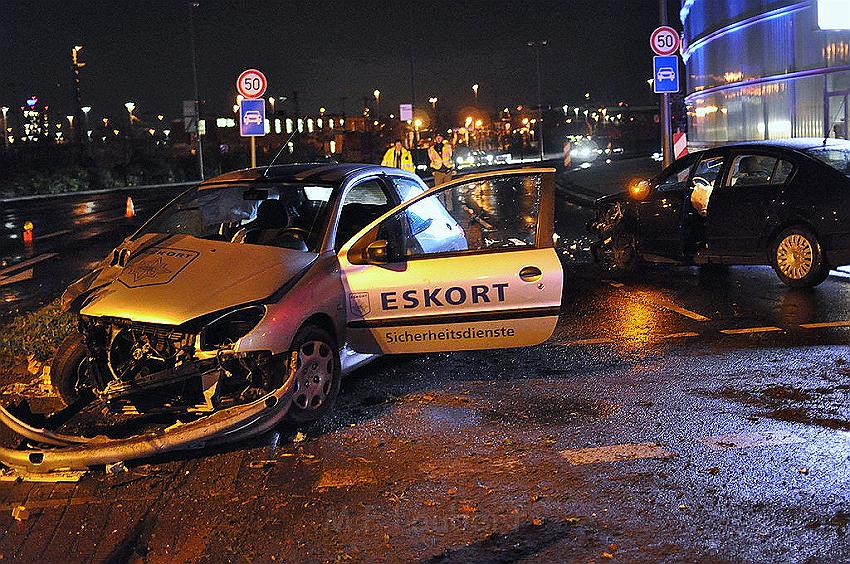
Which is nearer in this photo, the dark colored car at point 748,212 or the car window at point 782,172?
the dark colored car at point 748,212

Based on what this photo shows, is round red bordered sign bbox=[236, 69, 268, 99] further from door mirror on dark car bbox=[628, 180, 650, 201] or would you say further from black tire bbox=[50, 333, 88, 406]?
black tire bbox=[50, 333, 88, 406]

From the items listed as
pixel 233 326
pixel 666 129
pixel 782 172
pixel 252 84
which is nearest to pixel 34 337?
pixel 233 326

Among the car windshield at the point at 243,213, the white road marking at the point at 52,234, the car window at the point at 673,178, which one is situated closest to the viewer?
the car windshield at the point at 243,213

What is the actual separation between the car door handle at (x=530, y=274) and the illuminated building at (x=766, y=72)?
21.0 metres

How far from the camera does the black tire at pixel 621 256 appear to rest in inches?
508

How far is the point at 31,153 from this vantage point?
61250 mm

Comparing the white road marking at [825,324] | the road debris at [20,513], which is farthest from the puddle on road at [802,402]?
the road debris at [20,513]

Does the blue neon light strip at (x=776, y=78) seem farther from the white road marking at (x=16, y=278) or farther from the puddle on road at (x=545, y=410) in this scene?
the puddle on road at (x=545, y=410)

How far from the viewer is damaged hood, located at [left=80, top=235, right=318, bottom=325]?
6.23 metres

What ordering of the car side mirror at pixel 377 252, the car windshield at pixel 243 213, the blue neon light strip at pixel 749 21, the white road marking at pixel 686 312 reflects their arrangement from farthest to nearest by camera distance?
the blue neon light strip at pixel 749 21, the white road marking at pixel 686 312, the car windshield at pixel 243 213, the car side mirror at pixel 377 252

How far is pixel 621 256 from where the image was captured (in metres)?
13.0

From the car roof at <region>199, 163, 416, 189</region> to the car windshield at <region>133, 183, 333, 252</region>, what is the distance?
0.05 meters

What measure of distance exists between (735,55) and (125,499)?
1202 inches

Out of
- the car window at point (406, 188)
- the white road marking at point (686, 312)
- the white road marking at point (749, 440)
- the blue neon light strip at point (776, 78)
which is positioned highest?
the blue neon light strip at point (776, 78)
